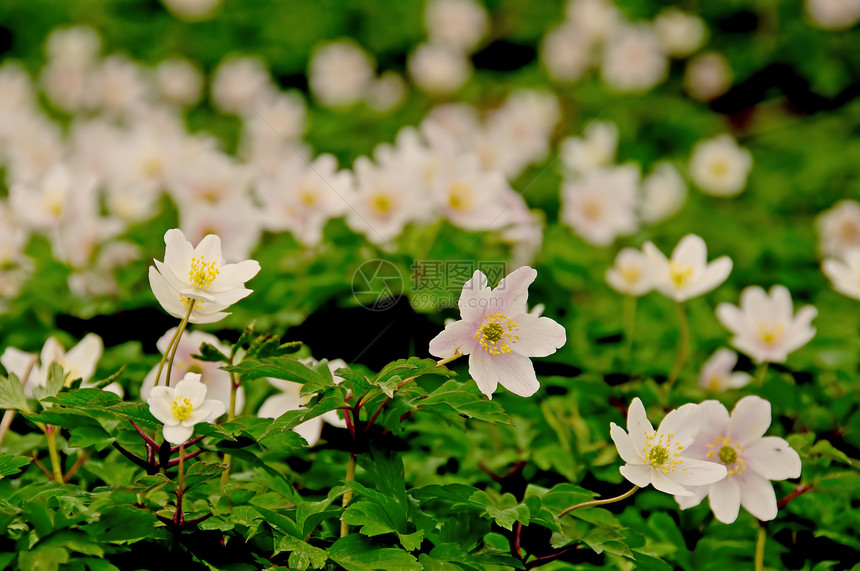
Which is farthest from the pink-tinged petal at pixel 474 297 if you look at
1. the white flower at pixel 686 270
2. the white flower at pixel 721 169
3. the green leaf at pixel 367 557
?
the white flower at pixel 721 169

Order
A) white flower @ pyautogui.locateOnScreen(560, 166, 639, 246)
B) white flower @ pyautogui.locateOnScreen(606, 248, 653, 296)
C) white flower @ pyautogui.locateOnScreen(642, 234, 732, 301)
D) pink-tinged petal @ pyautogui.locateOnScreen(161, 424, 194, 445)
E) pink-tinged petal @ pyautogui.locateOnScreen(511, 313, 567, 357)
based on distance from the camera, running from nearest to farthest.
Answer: pink-tinged petal @ pyautogui.locateOnScreen(161, 424, 194, 445)
pink-tinged petal @ pyautogui.locateOnScreen(511, 313, 567, 357)
white flower @ pyautogui.locateOnScreen(642, 234, 732, 301)
white flower @ pyautogui.locateOnScreen(606, 248, 653, 296)
white flower @ pyautogui.locateOnScreen(560, 166, 639, 246)

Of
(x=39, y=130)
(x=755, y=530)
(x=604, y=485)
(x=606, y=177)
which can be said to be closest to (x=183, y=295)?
(x=604, y=485)

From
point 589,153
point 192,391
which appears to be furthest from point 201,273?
point 589,153

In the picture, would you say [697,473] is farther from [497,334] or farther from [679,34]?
[679,34]

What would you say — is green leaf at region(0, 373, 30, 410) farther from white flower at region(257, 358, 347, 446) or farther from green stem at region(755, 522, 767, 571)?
green stem at region(755, 522, 767, 571)

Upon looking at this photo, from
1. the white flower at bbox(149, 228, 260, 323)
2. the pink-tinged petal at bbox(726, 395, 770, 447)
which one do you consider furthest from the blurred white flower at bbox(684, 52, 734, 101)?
the white flower at bbox(149, 228, 260, 323)
